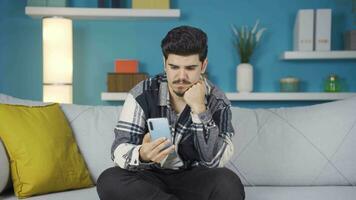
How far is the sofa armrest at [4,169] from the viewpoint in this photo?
5.39 feet

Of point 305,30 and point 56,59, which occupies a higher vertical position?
point 305,30

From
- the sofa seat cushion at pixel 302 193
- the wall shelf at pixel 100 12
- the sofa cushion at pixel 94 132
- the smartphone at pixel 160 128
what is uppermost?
the wall shelf at pixel 100 12

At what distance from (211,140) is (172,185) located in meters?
0.21

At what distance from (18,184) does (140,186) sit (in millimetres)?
523

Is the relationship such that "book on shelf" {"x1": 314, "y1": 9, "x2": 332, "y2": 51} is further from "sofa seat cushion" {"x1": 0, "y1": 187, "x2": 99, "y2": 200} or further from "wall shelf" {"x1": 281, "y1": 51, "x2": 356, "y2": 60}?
"sofa seat cushion" {"x1": 0, "y1": 187, "x2": 99, "y2": 200}

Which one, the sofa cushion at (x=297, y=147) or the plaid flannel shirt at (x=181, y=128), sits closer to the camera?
the plaid flannel shirt at (x=181, y=128)

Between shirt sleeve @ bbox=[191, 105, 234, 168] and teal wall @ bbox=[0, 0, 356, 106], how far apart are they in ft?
5.55

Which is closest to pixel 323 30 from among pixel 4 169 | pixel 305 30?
pixel 305 30

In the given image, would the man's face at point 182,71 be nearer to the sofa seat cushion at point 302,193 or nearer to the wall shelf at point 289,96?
the sofa seat cushion at point 302,193

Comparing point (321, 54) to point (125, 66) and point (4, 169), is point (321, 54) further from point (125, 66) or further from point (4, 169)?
point (4, 169)

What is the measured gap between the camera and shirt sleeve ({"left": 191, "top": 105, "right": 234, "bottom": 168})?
1603 mm

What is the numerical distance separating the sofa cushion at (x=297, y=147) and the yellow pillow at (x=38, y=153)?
68 centimetres

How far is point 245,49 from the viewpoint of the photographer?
10.5 ft

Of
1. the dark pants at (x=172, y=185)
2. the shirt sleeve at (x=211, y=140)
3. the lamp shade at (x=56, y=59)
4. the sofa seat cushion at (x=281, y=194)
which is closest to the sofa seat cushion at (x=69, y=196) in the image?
the sofa seat cushion at (x=281, y=194)
